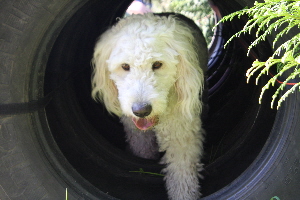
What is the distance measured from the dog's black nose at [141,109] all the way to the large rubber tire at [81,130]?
0.47m

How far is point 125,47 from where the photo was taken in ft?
6.78

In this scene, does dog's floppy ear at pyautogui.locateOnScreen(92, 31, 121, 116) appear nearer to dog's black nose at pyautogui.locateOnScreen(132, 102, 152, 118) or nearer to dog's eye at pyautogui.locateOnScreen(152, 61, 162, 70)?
dog's eye at pyautogui.locateOnScreen(152, 61, 162, 70)

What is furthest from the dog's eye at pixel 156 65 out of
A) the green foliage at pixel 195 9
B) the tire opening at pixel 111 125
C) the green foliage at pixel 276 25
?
the green foliage at pixel 195 9

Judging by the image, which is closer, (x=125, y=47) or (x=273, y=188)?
(x=273, y=188)

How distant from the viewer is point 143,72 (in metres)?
2.04

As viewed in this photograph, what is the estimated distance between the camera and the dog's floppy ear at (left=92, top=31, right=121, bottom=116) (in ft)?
7.45

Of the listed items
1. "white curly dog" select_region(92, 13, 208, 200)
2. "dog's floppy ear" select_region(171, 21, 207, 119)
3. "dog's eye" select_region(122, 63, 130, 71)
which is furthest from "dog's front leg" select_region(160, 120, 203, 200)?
"dog's eye" select_region(122, 63, 130, 71)

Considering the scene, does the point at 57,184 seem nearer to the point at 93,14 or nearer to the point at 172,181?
the point at 172,181

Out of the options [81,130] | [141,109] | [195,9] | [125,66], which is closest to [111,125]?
[81,130]

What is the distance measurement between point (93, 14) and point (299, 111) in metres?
1.72

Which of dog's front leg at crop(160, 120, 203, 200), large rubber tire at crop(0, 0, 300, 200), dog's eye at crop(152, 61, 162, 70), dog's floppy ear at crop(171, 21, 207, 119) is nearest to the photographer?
large rubber tire at crop(0, 0, 300, 200)

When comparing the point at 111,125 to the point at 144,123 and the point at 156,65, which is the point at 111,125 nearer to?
the point at 144,123

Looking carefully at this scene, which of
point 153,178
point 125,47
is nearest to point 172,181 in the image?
point 153,178

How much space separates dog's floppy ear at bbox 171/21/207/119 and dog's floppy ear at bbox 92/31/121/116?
1.43 feet
